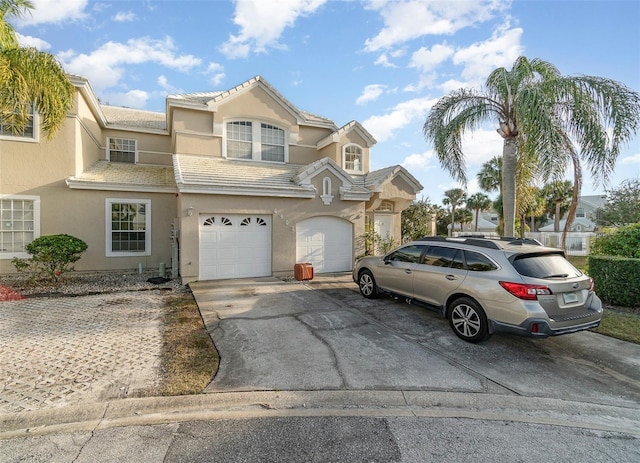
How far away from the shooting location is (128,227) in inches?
517

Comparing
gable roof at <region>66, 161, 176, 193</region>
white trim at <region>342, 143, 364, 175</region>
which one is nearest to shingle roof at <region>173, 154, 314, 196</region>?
gable roof at <region>66, 161, 176, 193</region>

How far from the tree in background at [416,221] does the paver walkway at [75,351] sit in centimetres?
1317

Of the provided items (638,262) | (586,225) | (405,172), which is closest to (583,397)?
(638,262)

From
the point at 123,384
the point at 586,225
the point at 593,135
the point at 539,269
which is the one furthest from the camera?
the point at 586,225

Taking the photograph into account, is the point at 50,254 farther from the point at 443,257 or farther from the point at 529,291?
the point at 529,291

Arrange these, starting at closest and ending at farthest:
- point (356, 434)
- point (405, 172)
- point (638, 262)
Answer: point (356, 434) < point (638, 262) < point (405, 172)

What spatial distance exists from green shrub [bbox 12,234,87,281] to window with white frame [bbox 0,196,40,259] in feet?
4.25

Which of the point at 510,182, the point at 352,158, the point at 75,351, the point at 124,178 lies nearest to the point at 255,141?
the point at 352,158

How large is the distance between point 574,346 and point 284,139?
13.0m

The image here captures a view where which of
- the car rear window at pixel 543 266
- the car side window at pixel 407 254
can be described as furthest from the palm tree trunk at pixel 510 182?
the car rear window at pixel 543 266

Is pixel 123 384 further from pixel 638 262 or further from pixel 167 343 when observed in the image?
pixel 638 262

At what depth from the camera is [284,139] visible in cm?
1509

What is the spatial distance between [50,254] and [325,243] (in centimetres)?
938

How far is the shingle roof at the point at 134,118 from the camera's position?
1549cm
